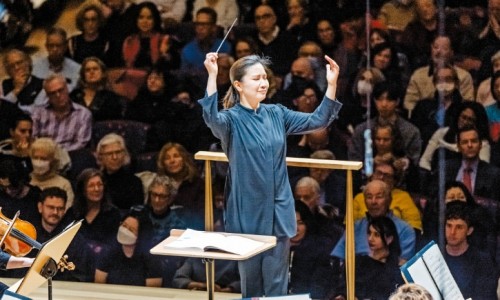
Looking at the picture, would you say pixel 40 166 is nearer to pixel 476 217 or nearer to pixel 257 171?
pixel 257 171

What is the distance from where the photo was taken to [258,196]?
5852mm

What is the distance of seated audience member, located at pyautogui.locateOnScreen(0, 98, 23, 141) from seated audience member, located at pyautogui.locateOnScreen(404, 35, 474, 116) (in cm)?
237

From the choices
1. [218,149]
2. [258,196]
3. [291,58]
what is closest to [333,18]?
[291,58]

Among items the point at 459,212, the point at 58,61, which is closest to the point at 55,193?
the point at 58,61

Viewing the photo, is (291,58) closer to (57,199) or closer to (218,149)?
(218,149)

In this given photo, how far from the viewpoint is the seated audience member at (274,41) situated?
23.4 feet

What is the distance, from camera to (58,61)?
7.46m

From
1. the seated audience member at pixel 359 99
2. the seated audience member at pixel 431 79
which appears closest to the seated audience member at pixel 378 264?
the seated audience member at pixel 359 99

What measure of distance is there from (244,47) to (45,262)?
7.43ft

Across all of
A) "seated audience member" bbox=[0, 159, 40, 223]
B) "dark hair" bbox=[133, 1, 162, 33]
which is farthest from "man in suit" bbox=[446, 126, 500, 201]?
"seated audience member" bbox=[0, 159, 40, 223]

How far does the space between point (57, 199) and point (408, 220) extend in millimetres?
2127

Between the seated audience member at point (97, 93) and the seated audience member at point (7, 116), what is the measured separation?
424 mm

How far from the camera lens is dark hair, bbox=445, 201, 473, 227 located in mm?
6961

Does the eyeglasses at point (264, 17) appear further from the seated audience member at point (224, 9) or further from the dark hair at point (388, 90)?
the dark hair at point (388, 90)
